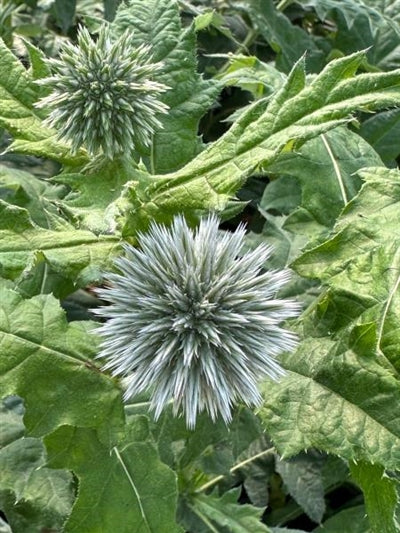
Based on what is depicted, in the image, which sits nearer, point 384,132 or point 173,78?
point 173,78

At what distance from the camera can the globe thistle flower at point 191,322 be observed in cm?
124

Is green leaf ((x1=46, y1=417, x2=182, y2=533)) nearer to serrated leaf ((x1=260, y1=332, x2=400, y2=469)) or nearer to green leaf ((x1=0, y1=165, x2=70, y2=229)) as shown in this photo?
serrated leaf ((x1=260, y1=332, x2=400, y2=469))

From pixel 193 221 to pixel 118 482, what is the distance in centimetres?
50

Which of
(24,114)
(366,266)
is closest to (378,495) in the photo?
(366,266)

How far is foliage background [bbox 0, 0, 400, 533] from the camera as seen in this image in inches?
48.9

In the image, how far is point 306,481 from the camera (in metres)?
2.02

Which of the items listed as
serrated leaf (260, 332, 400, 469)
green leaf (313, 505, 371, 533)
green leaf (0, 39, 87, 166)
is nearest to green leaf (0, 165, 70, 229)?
green leaf (0, 39, 87, 166)

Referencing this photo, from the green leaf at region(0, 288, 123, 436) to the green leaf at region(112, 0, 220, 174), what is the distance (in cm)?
44

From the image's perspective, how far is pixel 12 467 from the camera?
1633mm

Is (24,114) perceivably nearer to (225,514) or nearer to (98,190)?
(98,190)

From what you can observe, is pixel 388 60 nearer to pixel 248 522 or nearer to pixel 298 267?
pixel 298 267

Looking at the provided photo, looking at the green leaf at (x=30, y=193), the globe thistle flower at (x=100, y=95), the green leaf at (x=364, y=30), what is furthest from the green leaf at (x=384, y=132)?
the globe thistle flower at (x=100, y=95)

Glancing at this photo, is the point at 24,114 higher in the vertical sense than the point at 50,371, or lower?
higher

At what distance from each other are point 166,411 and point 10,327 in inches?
17.2
